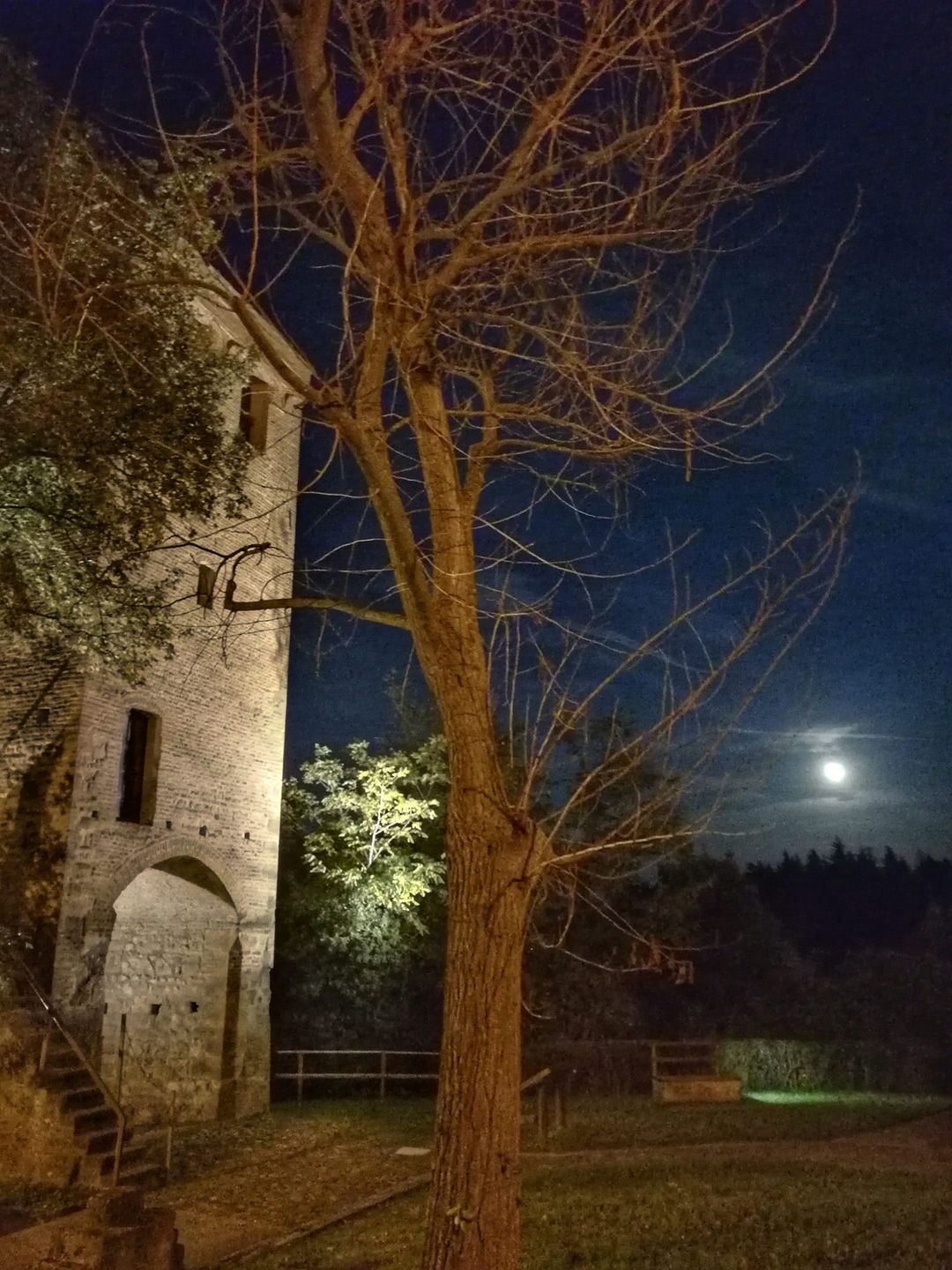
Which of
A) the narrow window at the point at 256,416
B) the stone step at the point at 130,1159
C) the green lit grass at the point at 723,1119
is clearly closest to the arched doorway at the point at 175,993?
the stone step at the point at 130,1159

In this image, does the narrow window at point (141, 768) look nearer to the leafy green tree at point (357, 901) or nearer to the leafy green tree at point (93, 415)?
the leafy green tree at point (93, 415)

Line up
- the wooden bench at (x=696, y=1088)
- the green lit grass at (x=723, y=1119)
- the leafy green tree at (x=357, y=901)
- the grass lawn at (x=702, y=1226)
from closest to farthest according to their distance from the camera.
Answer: the grass lawn at (x=702, y=1226)
the green lit grass at (x=723, y=1119)
the wooden bench at (x=696, y=1088)
the leafy green tree at (x=357, y=901)

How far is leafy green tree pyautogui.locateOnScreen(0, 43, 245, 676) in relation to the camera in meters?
9.43

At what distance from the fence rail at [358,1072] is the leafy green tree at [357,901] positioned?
50 cm

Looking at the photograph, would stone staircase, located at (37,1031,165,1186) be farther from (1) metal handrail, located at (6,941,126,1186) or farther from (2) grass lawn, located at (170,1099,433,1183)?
(2) grass lawn, located at (170,1099,433,1183)

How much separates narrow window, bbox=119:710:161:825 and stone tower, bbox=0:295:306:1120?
22 mm

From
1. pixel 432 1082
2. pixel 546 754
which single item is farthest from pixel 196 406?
pixel 432 1082

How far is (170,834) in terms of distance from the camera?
581 inches

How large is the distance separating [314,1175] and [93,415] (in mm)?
8239

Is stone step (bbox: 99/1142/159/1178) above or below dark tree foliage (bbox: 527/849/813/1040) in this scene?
below

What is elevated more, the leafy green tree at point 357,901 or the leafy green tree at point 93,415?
the leafy green tree at point 93,415

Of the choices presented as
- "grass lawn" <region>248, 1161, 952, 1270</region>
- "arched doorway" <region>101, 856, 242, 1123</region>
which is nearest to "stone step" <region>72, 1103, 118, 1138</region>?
"arched doorway" <region>101, 856, 242, 1123</region>

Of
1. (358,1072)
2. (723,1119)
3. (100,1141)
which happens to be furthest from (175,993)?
(723,1119)

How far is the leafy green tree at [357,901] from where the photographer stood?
1925 cm
